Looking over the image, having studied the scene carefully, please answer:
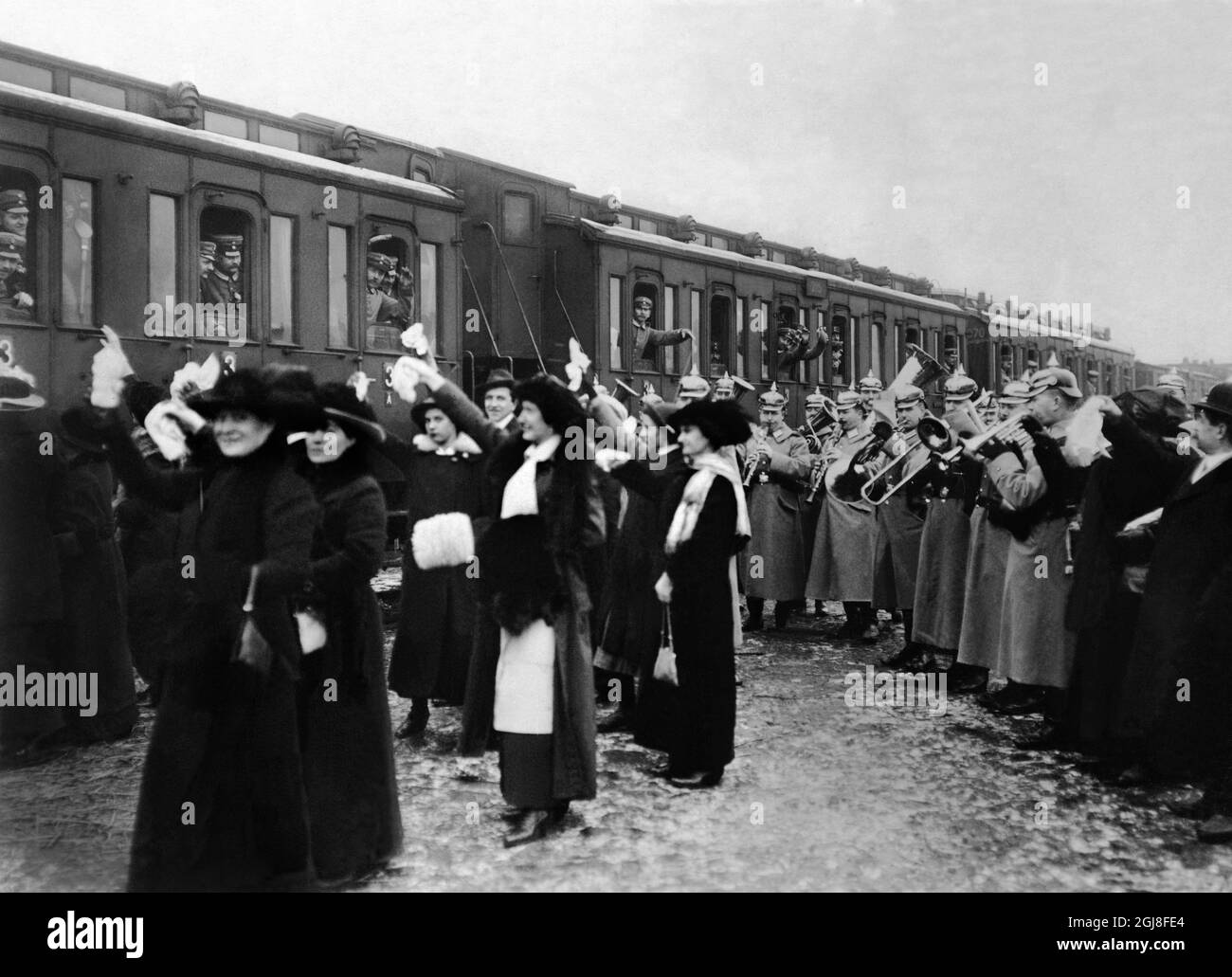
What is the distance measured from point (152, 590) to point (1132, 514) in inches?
188

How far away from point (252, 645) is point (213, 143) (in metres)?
4.50

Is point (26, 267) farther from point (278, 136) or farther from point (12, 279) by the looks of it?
point (278, 136)

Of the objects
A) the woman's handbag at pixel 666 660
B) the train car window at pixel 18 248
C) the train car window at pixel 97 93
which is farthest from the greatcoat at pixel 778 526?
the train car window at pixel 18 248

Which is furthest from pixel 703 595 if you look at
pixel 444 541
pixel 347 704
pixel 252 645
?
pixel 252 645

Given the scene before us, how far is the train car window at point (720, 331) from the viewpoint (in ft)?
25.9

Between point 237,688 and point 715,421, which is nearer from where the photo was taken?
point 237,688

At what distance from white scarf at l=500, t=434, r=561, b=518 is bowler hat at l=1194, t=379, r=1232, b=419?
2640mm

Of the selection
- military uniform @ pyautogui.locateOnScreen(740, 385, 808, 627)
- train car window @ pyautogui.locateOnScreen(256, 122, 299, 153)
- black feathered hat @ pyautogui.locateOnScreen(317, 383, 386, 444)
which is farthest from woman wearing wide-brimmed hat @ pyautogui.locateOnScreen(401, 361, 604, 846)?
military uniform @ pyautogui.locateOnScreen(740, 385, 808, 627)

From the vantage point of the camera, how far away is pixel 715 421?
4.71m

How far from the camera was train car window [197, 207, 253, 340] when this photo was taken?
6.23m

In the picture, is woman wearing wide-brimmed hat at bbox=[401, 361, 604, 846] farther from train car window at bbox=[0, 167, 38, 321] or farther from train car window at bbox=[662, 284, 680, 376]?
train car window at bbox=[662, 284, 680, 376]

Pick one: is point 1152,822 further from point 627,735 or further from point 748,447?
point 748,447

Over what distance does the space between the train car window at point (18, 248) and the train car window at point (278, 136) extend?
196 centimetres

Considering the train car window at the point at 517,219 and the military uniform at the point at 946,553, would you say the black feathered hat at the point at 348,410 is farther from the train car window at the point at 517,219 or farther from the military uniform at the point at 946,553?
the train car window at the point at 517,219
